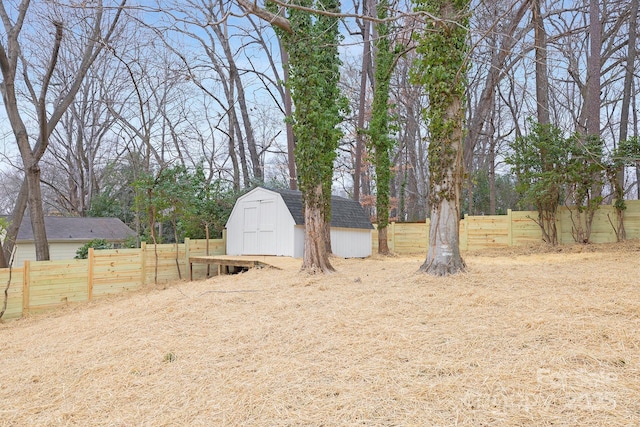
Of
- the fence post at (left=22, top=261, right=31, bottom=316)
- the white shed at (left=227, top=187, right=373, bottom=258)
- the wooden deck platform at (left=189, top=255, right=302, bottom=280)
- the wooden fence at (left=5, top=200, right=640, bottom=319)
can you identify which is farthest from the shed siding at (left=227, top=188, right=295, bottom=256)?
the fence post at (left=22, top=261, right=31, bottom=316)

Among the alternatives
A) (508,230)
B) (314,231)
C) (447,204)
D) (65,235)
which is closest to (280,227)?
(314,231)

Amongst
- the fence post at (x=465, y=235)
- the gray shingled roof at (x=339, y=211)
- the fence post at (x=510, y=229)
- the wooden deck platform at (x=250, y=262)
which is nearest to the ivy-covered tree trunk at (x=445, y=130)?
the wooden deck platform at (x=250, y=262)

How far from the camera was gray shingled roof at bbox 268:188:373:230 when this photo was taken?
11.8 metres

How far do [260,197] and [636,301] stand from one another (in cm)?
967

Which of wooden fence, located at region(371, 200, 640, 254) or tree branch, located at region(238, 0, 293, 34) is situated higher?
tree branch, located at region(238, 0, 293, 34)

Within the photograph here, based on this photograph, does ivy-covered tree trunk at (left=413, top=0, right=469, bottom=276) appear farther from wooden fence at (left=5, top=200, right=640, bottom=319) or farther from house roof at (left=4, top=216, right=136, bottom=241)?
house roof at (left=4, top=216, right=136, bottom=241)

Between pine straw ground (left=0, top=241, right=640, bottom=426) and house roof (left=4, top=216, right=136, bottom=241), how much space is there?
43.4ft

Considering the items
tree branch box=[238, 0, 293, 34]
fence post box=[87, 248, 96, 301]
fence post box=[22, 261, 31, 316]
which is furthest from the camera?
fence post box=[87, 248, 96, 301]

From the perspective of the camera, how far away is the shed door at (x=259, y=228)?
39.8 ft

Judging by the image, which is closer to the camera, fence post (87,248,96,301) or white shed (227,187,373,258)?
fence post (87,248,96,301)

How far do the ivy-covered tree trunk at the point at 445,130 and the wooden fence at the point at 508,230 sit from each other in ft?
27.4

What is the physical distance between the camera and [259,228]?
1238 centimetres

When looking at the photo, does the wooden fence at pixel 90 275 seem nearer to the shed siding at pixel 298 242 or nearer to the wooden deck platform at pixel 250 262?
the wooden deck platform at pixel 250 262

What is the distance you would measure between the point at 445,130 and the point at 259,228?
7268mm
